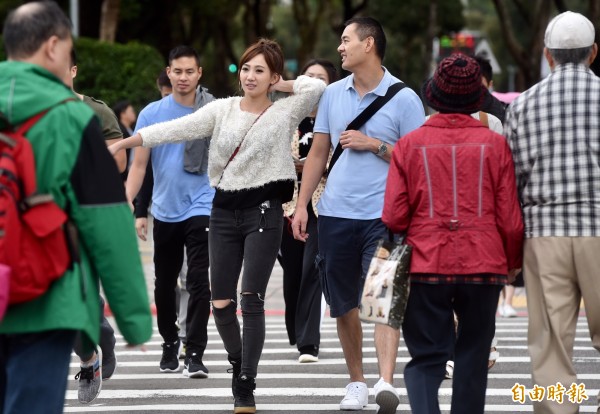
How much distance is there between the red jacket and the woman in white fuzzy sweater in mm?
1626

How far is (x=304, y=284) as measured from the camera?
930 cm

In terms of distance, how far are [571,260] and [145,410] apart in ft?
9.09

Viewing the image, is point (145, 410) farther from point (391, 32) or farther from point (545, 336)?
point (391, 32)

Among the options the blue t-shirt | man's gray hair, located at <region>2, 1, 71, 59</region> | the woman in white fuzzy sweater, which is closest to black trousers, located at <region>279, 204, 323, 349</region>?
the blue t-shirt

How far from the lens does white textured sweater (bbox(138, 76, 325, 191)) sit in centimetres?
721

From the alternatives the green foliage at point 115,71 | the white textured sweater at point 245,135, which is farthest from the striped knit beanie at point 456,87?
the green foliage at point 115,71

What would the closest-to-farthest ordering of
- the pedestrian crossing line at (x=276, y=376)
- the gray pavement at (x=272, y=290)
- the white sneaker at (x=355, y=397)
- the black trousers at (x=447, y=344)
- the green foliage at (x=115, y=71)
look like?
the black trousers at (x=447, y=344) < the white sneaker at (x=355, y=397) < the pedestrian crossing line at (x=276, y=376) < the gray pavement at (x=272, y=290) < the green foliage at (x=115, y=71)

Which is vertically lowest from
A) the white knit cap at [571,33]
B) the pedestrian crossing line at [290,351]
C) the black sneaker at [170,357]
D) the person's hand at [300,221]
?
the pedestrian crossing line at [290,351]

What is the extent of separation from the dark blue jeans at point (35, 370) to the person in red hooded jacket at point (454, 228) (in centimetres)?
182

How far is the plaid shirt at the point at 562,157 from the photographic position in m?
5.74

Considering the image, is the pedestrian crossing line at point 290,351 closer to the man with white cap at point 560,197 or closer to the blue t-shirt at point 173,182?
the blue t-shirt at point 173,182

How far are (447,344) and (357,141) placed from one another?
157 centimetres

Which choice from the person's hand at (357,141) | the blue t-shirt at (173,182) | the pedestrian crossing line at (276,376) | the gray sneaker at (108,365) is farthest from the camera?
the blue t-shirt at (173,182)

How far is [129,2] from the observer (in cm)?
3212
